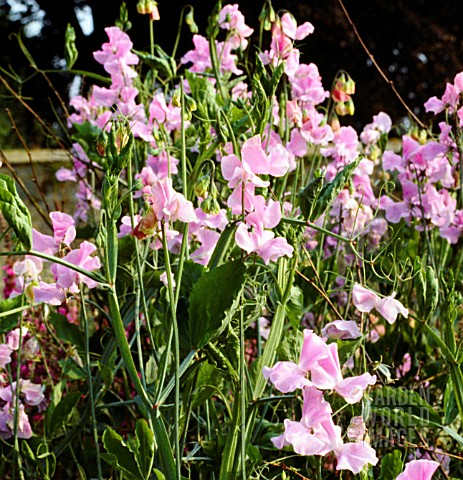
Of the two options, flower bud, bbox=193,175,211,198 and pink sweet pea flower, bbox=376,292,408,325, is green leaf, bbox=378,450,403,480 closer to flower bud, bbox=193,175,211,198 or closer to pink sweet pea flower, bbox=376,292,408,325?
pink sweet pea flower, bbox=376,292,408,325

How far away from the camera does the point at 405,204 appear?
5.47 ft

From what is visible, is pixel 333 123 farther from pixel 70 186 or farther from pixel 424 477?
pixel 70 186

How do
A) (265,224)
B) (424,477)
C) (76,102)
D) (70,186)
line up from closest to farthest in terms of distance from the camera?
(424,477), (265,224), (76,102), (70,186)

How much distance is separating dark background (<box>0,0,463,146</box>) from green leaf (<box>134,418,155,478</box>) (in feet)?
17.4

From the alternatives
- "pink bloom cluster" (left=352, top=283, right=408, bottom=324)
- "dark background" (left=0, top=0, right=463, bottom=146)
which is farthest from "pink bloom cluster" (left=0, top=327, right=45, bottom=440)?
"dark background" (left=0, top=0, right=463, bottom=146)

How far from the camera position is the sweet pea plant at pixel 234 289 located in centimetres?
91

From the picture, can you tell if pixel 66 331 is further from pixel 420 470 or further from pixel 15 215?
pixel 420 470

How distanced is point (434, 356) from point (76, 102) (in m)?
0.95

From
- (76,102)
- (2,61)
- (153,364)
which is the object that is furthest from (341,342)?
(2,61)

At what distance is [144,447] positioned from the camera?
976 millimetres

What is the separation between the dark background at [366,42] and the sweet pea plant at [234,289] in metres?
4.54

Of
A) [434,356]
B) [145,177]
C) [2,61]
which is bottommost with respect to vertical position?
[2,61]

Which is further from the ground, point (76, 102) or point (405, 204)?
point (76, 102)

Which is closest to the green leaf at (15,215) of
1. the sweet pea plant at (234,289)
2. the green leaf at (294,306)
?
the sweet pea plant at (234,289)
